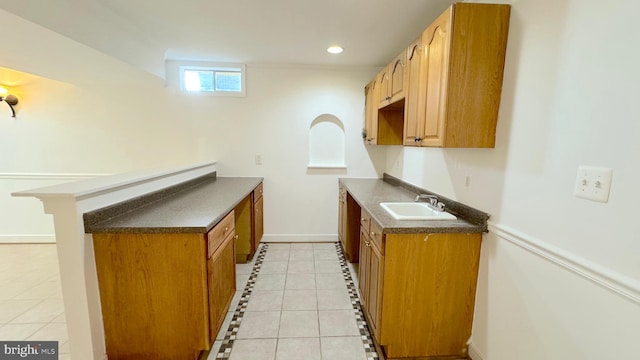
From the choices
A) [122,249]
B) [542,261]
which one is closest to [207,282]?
[122,249]

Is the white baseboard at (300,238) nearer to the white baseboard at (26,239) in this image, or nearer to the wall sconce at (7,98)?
the white baseboard at (26,239)

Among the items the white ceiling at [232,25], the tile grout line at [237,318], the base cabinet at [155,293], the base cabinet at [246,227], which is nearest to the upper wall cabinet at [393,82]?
the white ceiling at [232,25]

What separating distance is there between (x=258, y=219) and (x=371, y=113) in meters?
1.88

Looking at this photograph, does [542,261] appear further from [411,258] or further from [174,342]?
Result: [174,342]

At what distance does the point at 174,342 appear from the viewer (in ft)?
5.34

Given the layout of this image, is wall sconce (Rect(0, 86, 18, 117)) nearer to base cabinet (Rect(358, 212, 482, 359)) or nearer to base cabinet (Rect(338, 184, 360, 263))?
base cabinet (Rect(338, 184, 360, 263))

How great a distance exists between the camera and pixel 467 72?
149 cm

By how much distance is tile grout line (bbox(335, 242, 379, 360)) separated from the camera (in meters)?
1.80

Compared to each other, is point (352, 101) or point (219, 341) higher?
point (352, 101)

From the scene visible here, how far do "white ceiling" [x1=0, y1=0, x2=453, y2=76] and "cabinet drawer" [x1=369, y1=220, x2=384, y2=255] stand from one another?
156cm

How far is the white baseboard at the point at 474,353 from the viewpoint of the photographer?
1.66 m

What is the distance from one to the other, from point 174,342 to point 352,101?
10.1ft

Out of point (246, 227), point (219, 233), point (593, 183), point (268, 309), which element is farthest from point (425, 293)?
point (246, 227)

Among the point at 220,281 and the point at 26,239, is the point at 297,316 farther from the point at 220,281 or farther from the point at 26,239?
the point at 26,239
